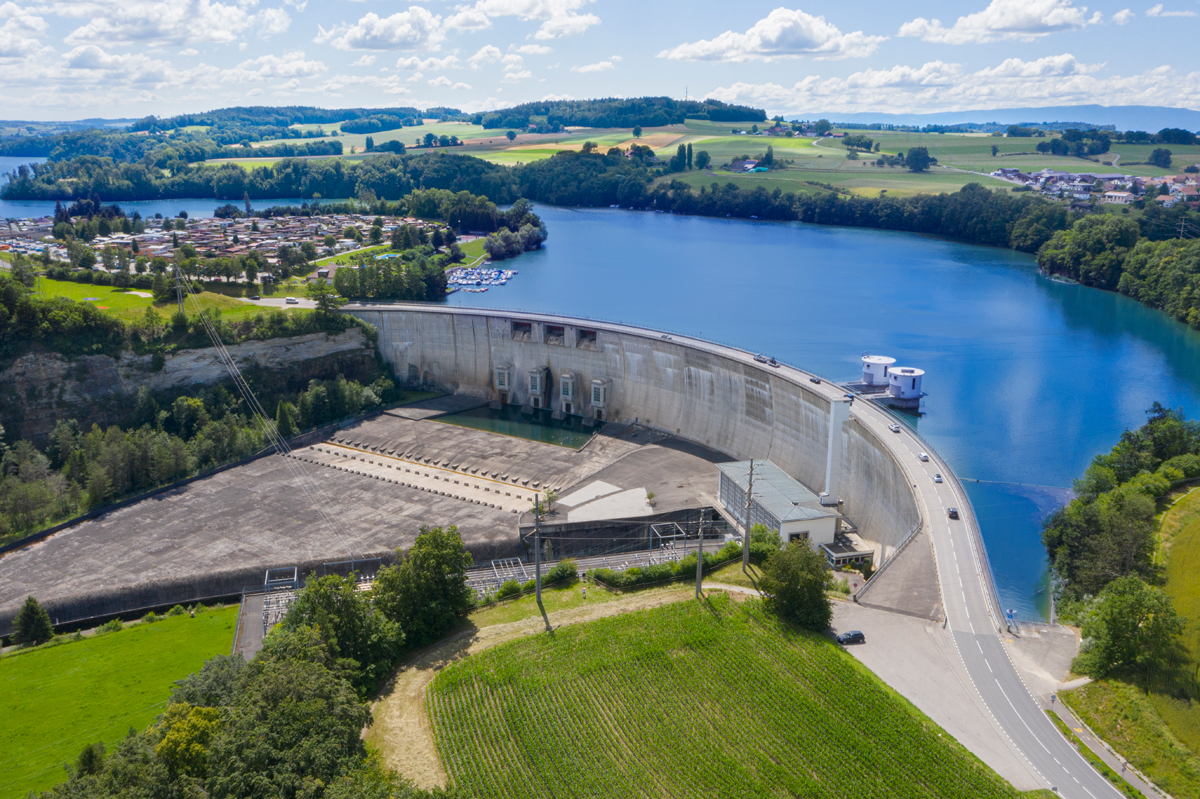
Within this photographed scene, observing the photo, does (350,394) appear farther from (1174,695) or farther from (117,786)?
(1174,695)

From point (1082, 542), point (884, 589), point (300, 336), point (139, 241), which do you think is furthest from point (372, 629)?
point (139, 241)

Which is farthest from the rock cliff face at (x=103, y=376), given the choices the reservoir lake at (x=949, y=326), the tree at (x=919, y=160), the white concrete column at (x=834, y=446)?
the tree at (x=919, y=160)

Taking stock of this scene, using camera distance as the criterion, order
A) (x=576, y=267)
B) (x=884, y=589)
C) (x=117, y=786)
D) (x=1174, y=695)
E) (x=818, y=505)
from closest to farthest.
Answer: (x=117, y=786), (x=1174, y=695), (x=884, y=589), (x=818, y=505), (x=576, y=267)

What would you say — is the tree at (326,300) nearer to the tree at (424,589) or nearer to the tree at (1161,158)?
the tree at (424,589)

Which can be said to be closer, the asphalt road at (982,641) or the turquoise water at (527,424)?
the asphalt road at (982,641)

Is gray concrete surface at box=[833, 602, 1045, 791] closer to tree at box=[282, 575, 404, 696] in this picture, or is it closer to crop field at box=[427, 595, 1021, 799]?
crop field at box=[427, 595, 1021, 799]

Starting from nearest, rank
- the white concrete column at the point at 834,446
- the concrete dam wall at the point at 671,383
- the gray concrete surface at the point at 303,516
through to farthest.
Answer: the gray concrete surface at the point at 303,516 < the concrete dam wall at the point at 671,383 < the white concrete column at the point at 834,446
